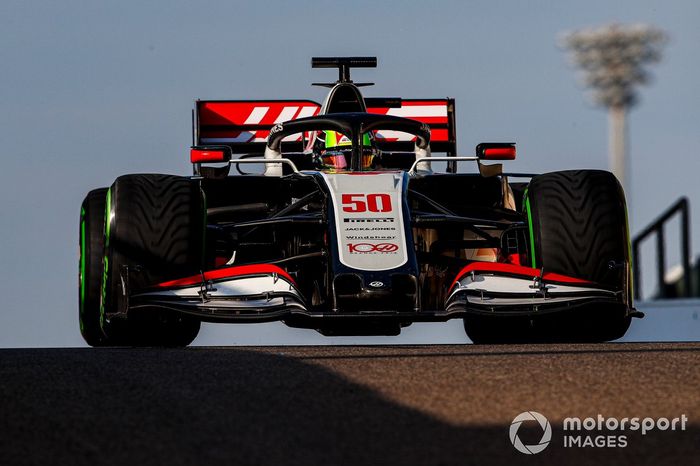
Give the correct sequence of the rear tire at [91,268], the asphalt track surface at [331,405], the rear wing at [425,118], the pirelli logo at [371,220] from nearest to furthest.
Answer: the asphalt track surface at [331,405]
the pirelli logo at [371,220]
the rear tire at [91,268]
the rear wing at [425,118]

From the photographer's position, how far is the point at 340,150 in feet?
38.8

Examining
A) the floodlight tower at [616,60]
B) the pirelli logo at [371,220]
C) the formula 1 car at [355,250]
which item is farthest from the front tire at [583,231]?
the floodlight tower at [616,60]

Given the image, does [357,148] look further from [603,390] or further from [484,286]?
[603,390]

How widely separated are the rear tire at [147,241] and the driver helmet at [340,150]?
6.72 ft

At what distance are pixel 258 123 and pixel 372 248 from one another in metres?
4.77

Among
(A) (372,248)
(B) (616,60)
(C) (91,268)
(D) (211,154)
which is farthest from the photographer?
(B) (616,60)

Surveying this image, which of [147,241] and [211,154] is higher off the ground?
[211,154]

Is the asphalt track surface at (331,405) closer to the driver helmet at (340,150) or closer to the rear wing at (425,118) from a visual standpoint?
the driver helmet at (340,150)

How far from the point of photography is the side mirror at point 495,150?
35.9 feet

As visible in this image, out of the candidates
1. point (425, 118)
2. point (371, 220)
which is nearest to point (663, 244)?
point (425, 118)

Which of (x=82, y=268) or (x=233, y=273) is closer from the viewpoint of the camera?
(x=233, y=273)

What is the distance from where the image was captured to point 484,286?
930 cm

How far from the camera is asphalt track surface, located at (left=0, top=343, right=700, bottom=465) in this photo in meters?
5.13

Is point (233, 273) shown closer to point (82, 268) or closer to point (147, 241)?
point (147, 241)
